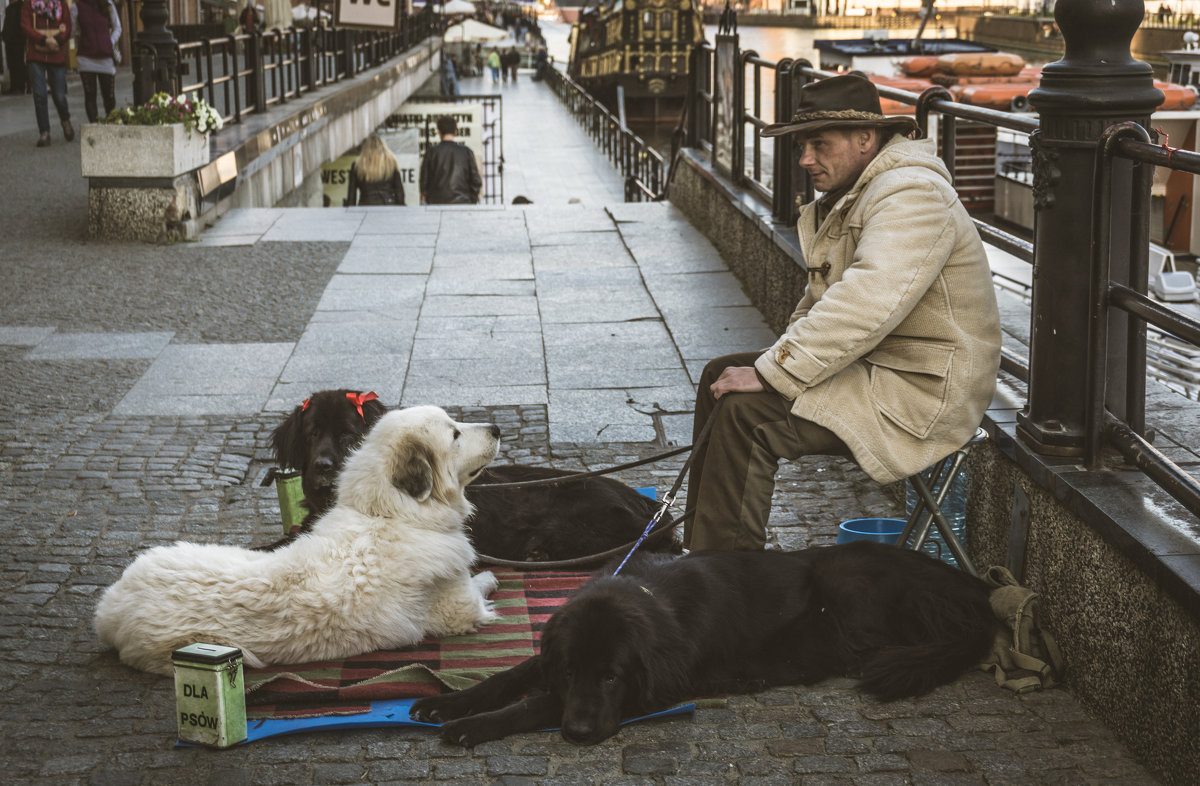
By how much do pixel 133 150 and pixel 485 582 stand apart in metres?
8.73

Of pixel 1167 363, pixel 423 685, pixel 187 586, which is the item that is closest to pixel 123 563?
pixel 187 586

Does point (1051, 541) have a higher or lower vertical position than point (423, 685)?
higher

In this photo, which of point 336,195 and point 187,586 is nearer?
point 187,586

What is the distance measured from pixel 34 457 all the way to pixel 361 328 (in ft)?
9.97

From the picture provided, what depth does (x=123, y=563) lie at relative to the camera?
5.35 meters

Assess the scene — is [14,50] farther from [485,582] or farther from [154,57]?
[485,582]

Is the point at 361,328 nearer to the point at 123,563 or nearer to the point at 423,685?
the point at 123,563

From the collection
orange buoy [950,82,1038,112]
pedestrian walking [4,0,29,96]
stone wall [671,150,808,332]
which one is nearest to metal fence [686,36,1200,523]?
stone wall [671,150,808,332]

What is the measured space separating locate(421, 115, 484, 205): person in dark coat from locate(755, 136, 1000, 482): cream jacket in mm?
12527

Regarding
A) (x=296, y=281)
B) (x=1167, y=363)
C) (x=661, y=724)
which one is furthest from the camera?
(x=1167, y=363)

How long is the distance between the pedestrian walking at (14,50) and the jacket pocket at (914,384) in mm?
20331

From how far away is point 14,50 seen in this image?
25.4 meters

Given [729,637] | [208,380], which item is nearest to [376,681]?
[729,637]

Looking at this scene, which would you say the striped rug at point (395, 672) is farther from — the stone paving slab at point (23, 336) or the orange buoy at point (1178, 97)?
the orange buoy at point (1178, 97)
